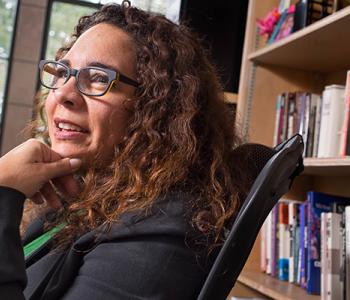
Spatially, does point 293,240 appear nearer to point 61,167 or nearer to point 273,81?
point 273,81

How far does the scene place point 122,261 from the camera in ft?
2.56

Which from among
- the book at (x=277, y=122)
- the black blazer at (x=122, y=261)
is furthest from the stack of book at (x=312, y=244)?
the black blazer at (x=122, y=261)

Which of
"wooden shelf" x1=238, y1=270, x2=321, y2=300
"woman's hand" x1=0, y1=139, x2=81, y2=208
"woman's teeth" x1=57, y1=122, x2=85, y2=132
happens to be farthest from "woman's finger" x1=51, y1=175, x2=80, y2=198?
"wooden shelf" x1=238, y1=270, x2=321, y2=300

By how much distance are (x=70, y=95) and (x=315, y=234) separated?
2.91ft

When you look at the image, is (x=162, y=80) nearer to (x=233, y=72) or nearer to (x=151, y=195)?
(x=151, y=195)

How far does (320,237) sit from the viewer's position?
58.2 inches

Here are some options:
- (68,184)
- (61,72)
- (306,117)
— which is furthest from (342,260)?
(61,72)

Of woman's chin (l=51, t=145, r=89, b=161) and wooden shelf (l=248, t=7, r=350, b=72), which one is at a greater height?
wooden shelf (l=248, t=7, r=350, b=72)

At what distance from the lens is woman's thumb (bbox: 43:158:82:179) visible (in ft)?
3.17

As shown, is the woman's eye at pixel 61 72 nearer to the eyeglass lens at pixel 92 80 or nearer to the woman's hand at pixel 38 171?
the eyeglass lens at pixel 92 80

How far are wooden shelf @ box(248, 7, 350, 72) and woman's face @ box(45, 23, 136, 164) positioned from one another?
0.67 meters

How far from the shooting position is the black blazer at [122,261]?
0.77 metres

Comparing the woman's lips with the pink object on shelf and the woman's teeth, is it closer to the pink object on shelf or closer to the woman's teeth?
the woman's teeth

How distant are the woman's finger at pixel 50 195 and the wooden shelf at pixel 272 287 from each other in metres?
0.74
